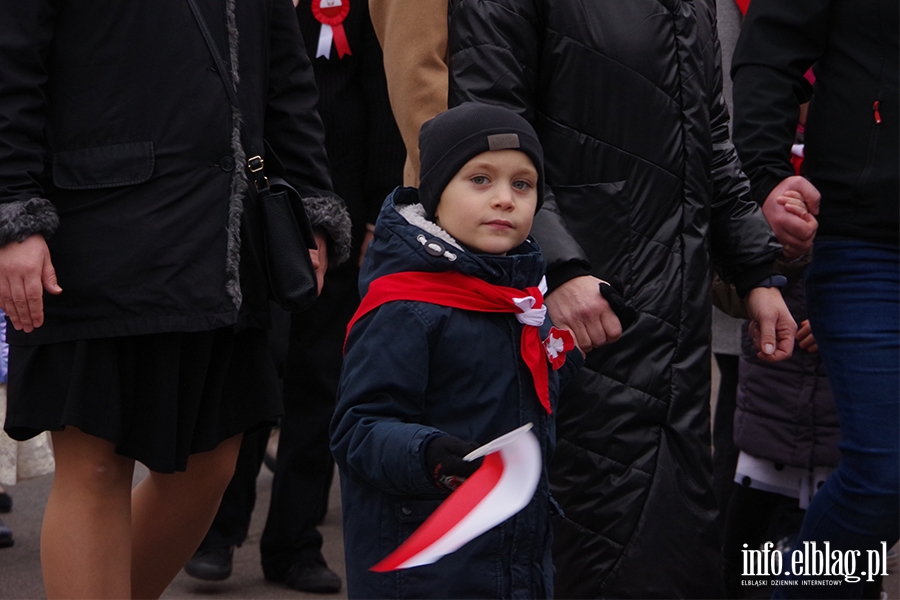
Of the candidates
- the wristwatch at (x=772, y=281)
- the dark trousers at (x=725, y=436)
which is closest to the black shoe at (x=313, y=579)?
the dark trousers at (x=725, y=436)

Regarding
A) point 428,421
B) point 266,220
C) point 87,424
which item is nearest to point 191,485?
point 87,424

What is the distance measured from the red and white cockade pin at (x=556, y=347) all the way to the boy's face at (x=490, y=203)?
184 mm

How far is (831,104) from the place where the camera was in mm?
3457

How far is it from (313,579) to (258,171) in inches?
69.7

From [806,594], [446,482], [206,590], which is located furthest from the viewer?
[206,590]

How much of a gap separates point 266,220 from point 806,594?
5.56ft

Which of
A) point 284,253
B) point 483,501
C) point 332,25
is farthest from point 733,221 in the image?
point 332,25

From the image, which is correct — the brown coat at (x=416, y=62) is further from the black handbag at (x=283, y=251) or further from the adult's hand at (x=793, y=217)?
the adult's hand at (x=793, y=217)

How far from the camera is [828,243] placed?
344 centimetres

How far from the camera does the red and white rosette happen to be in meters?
4.30

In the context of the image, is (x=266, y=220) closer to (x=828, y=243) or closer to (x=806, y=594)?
(x=828, y=243)

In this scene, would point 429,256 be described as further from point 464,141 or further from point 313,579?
point 313,579

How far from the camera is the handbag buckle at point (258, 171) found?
9.55 ft

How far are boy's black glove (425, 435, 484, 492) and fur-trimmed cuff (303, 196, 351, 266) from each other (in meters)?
1.03
